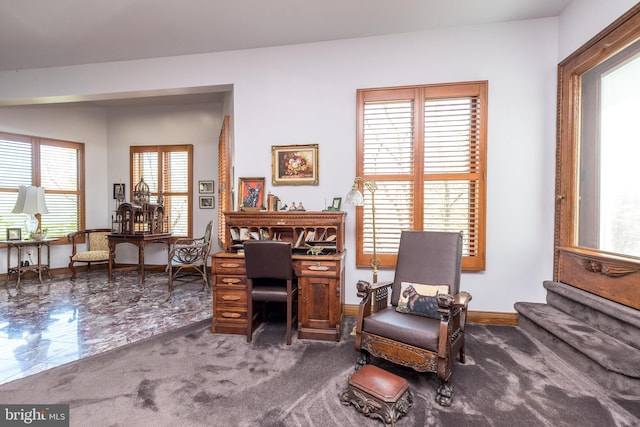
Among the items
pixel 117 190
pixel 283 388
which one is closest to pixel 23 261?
pixel 117 190

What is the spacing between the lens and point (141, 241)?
5195 mm

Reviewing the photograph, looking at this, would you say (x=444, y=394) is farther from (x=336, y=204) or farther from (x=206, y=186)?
(x=206, y=186)

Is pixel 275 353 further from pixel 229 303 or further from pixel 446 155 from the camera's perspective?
pixel 446 155

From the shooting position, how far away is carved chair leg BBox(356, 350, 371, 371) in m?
2.39

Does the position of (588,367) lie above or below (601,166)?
below

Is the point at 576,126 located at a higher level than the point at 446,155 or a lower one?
higher

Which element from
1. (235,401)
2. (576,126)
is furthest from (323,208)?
(576,126)

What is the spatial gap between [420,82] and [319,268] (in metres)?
2.47

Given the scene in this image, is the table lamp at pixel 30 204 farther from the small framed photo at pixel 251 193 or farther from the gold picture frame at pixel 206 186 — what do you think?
the small framed photo at pixel 251 193

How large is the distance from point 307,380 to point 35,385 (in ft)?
6.75

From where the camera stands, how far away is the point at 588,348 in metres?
2.18

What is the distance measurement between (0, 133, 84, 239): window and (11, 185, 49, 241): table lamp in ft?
1.30

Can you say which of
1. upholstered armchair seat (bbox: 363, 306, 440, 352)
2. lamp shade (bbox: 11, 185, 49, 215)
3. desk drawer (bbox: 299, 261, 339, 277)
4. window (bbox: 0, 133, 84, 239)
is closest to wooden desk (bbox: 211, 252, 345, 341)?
desk drawer (bbox: 299, 261, 339, 277)

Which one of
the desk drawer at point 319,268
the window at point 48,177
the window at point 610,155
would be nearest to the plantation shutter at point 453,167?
the window at point 610,155
